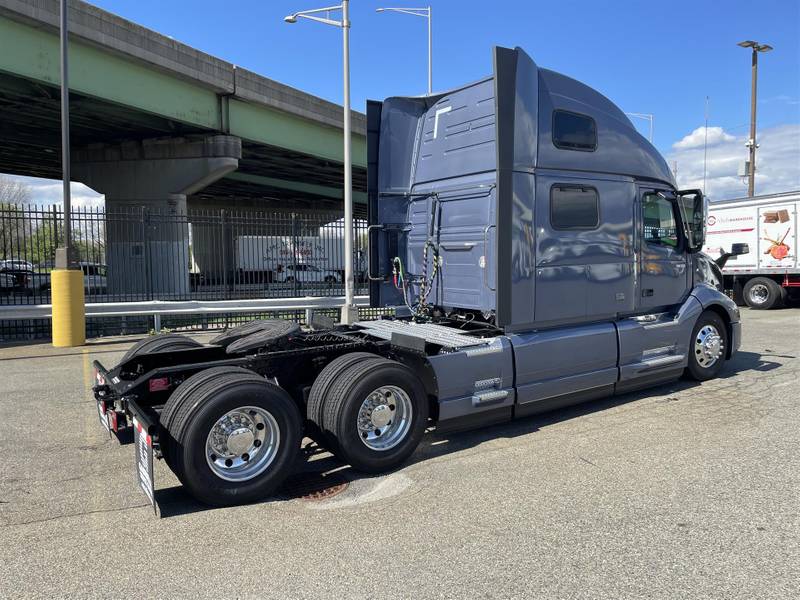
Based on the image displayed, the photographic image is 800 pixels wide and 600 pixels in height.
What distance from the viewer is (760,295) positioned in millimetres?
18578

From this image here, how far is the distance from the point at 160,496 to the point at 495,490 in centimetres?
246

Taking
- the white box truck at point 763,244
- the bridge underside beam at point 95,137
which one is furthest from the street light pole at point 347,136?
the white box truck at point 763,244

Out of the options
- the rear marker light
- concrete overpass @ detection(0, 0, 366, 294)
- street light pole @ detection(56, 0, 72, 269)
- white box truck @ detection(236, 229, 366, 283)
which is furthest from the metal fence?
the rear marker light

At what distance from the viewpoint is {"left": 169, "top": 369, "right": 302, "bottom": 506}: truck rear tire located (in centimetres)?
401

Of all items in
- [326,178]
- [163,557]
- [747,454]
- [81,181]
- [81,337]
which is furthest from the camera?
[326,178]

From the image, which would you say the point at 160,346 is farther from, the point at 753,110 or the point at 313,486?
the point at 753,110

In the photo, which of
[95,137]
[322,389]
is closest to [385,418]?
[322,389]

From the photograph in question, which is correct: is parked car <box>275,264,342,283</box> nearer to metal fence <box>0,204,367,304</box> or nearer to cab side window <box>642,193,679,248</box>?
metal fence <box>0,204,367,304</box>

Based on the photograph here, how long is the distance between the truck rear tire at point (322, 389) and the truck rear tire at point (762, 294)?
1753 centimetres

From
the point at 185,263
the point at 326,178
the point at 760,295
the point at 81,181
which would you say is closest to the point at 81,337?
the point at 185,263

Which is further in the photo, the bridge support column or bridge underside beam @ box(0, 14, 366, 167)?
the bridge support column

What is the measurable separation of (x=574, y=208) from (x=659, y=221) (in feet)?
5.42

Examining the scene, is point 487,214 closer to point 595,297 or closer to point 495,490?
point 595,297

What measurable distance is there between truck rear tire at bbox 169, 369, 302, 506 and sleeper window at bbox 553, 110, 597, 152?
3849 millimetres
